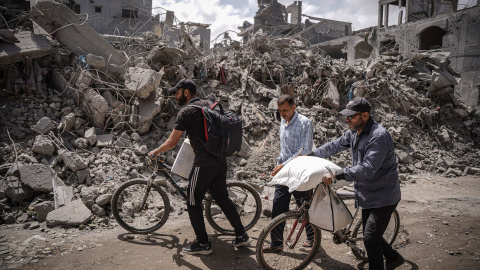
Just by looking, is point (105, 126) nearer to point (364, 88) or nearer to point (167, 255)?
point (167, 255)

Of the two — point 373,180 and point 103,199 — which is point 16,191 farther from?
point 373,180

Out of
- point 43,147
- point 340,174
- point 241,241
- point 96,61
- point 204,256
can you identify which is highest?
point 96,61

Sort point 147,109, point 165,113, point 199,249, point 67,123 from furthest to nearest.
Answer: point 165,113
point 147,109
point 67,123
point 199,249

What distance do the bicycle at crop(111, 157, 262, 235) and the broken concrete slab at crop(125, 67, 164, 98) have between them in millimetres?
2560

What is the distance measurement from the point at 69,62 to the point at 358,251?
7.12 metres

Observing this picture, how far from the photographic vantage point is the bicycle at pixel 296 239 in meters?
3.02

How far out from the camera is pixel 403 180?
7164mm

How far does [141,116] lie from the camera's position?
6230 millimetres

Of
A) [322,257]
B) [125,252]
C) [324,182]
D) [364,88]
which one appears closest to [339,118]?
[364,88]

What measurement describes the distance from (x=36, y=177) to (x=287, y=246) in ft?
13.1

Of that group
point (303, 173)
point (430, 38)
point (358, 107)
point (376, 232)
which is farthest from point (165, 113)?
point (430, 38)

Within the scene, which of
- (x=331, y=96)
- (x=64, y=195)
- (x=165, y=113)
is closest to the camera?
(x=64, y=195)

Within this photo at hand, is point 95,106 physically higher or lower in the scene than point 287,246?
higher

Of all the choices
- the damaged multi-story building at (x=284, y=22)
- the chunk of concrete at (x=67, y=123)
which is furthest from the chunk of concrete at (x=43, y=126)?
the damaged multi-story building at (x=284, y=22)
